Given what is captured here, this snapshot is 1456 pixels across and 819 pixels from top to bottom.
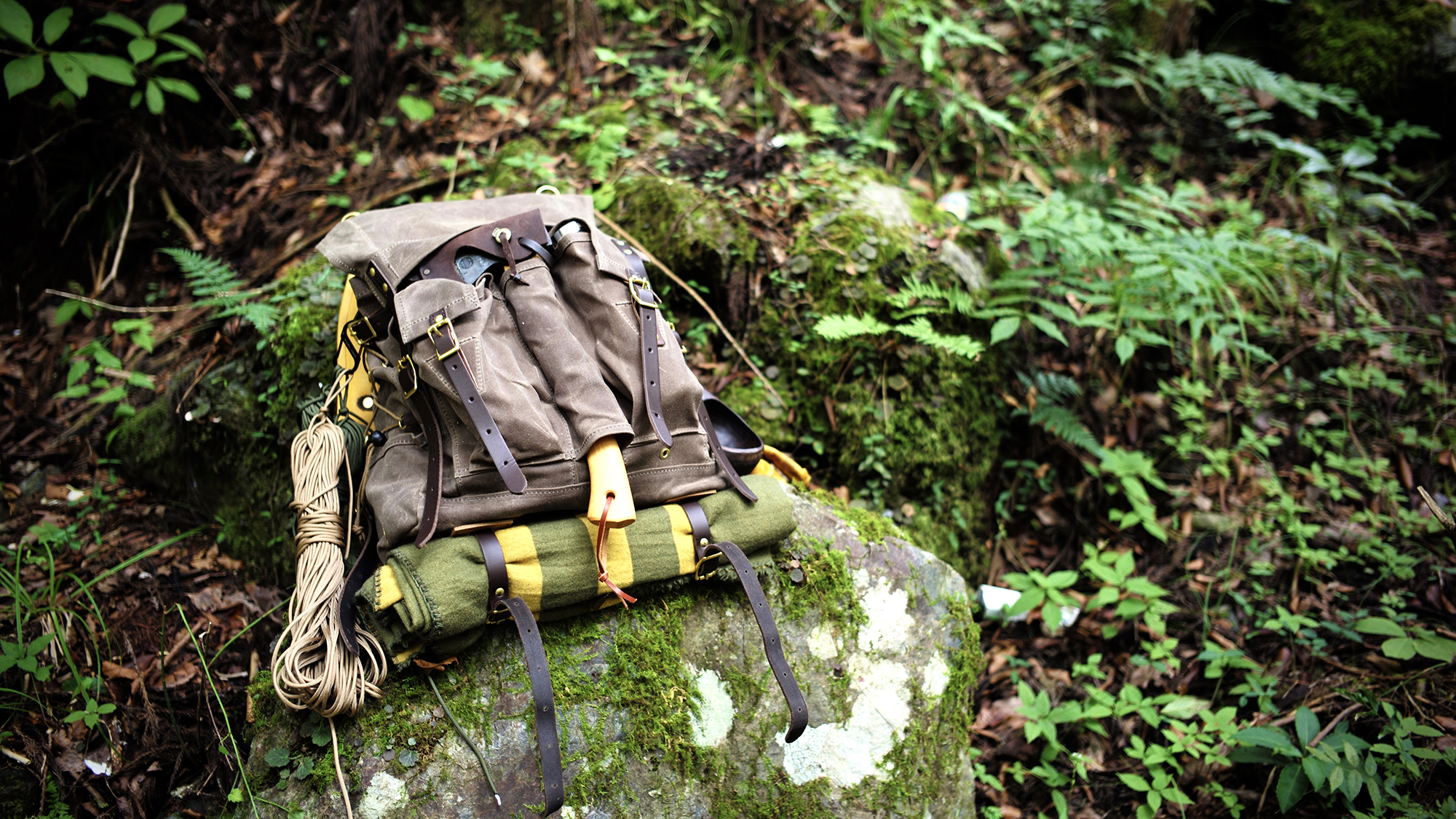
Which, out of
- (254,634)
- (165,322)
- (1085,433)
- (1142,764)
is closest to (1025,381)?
(1085,433)

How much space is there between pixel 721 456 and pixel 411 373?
1027 millimetres

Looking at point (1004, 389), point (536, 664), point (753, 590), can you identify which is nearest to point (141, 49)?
point (536, 664)

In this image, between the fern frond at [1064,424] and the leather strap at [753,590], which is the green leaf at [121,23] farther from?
the fern frond at [1064,424]

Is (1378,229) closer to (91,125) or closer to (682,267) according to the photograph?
(682,267)

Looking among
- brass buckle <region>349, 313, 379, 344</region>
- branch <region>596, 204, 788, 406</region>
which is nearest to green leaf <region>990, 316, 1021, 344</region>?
branch <region>596, 204, 788, 406</region>

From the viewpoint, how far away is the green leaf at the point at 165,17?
3.72m

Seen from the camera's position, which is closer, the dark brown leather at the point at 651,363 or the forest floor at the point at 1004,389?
the dark brown leather at the point at 651,363

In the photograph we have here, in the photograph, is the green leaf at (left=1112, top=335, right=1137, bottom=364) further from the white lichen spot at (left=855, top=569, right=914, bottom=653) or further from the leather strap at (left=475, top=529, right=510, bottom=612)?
the leather strap at (left=475, top=529, right=510, bottom=612)

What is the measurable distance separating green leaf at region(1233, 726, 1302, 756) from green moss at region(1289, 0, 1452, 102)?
16.0 ft

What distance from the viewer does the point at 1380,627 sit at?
10.4ft

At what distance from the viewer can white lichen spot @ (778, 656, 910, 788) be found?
8.37 feet

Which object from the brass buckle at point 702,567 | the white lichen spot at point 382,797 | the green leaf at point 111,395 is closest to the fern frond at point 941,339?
the brass buckle at point 702,567

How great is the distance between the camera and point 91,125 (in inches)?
153

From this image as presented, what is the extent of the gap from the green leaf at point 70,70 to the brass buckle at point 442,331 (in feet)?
8.15
